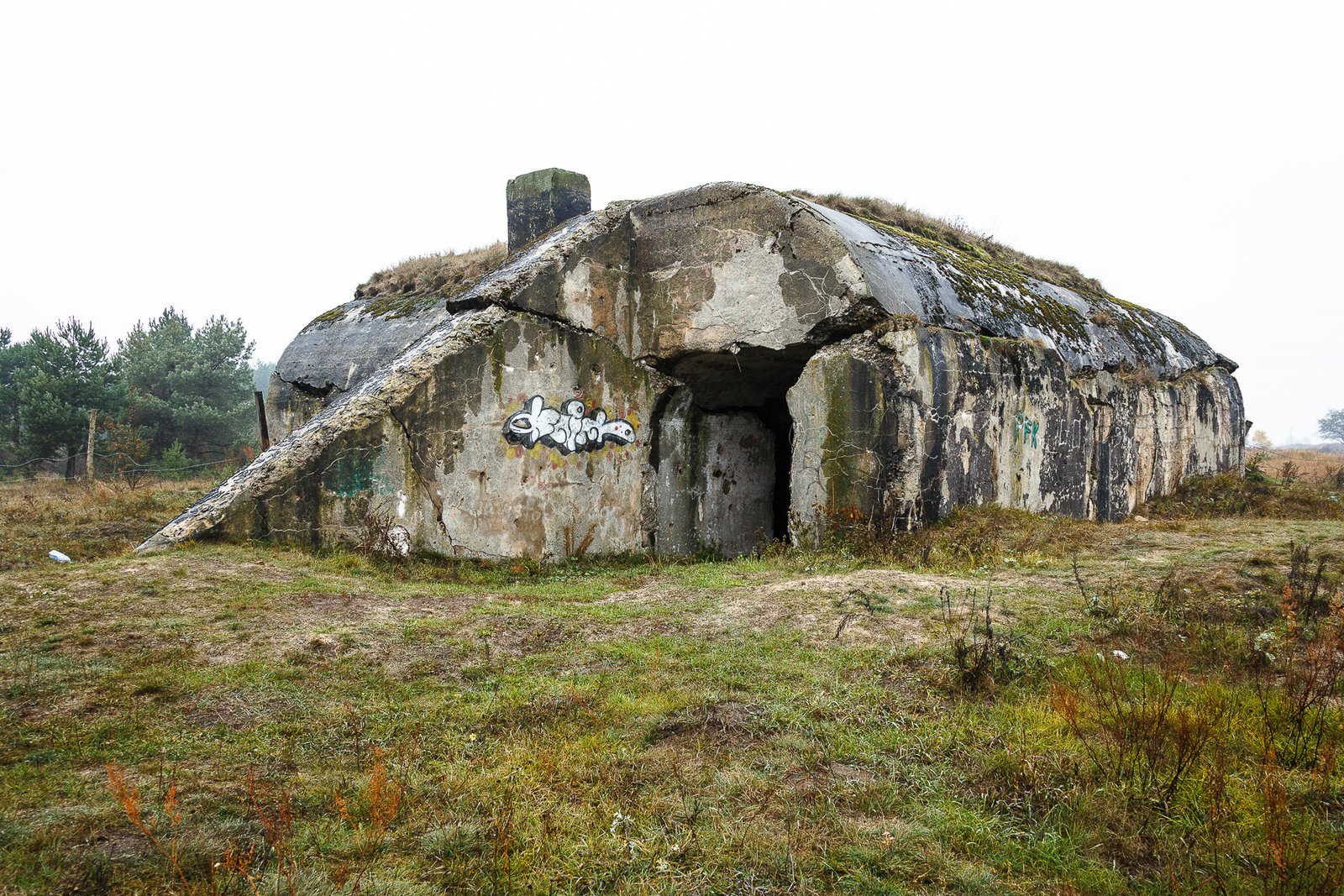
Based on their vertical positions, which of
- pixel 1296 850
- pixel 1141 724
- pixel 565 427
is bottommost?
pixel 1296 850

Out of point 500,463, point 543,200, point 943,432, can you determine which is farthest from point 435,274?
point 943,432

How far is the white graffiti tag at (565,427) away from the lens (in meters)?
8.17

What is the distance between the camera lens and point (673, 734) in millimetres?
3508

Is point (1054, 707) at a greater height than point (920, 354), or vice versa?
point (920, 354)

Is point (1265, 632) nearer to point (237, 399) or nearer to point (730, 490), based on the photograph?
point (730, 490)

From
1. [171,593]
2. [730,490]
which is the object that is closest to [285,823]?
[171,593]

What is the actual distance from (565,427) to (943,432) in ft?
12.3

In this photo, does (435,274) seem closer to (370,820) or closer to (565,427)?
(565,427)

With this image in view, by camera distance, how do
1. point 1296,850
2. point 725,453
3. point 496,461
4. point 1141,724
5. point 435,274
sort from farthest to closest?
point 435,274 → point 725,453 → point 496,461 → point 1141,724 → point 1296,850

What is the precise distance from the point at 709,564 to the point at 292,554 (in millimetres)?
3694

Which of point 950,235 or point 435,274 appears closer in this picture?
point 950,235

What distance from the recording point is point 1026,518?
8.59 meters

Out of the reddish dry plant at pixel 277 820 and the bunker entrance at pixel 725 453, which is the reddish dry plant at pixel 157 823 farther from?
the bunker entrance at pixel 725 453

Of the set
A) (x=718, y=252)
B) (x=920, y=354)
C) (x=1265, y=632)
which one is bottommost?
(x=1265, y=632)
